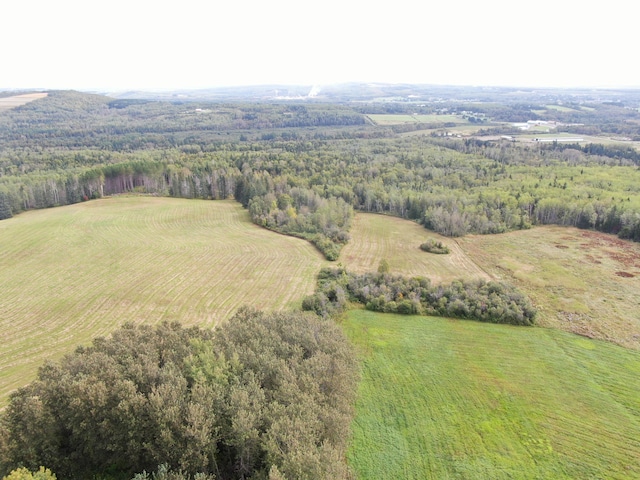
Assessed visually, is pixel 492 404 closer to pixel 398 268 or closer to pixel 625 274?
pixel 398 268

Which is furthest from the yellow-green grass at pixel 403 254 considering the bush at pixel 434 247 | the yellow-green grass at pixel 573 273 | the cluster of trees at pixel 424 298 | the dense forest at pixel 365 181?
the cluster of trees at pixel 424 298

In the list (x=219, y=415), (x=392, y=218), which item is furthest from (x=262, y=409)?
(x=392, y=218)

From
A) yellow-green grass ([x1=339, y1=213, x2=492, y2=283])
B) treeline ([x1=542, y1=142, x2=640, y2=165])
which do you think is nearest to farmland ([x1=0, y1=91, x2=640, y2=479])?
yellow-green grass ([x1=339, y1=213, x2=492, y2=283])

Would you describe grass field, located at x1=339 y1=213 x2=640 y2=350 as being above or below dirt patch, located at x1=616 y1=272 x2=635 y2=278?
below

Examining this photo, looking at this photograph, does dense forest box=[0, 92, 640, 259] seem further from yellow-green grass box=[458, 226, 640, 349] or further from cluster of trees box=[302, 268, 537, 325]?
cluster of trees box=[302, 268, 537, 325]

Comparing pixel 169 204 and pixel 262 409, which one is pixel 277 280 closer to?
pixel 262 409

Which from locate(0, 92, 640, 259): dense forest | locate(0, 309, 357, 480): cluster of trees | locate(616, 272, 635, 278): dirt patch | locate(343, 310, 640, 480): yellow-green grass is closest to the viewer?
locate(0, 309, 357, 480): cluster of trees
